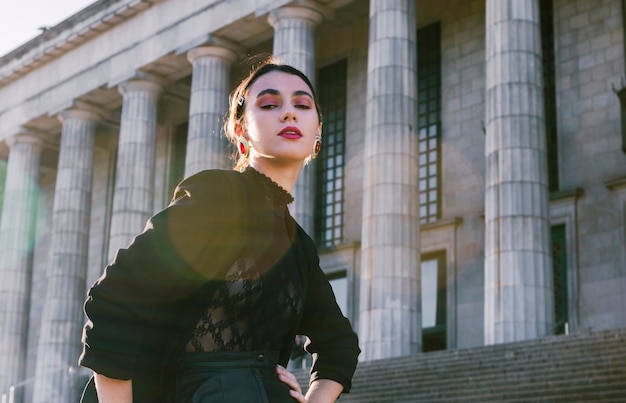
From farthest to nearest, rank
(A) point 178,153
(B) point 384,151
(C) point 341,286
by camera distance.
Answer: (A) point 178,153
(C) point 341,286
(B) point 384,151

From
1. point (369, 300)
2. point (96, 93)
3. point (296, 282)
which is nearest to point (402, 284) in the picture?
point (369, 300)

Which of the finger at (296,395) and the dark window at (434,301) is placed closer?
the finger at (296,395)

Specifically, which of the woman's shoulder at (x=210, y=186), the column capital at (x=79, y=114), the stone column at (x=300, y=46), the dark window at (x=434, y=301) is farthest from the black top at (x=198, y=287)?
the column capital at (x=79, y=114)

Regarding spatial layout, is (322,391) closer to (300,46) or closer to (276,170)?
(276,170)

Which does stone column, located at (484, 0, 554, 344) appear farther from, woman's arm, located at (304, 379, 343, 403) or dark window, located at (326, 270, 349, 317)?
woman's arm, located at (304, 379, 343, 403)

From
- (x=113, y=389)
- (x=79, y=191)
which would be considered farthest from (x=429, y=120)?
(x=113, y=389)

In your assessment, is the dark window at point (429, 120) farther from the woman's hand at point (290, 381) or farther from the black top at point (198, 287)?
the woman's hand at point (290, 381)

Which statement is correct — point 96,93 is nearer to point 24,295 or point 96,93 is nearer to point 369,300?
point 24,295

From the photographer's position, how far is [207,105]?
1495 inches

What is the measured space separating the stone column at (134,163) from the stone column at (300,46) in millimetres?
7593

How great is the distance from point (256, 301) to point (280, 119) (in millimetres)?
654

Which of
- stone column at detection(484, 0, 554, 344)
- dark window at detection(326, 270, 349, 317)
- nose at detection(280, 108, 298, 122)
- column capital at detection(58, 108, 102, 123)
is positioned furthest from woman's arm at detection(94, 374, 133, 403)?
column capital at detection(58, 108, 102, 123)

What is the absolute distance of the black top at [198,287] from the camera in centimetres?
310

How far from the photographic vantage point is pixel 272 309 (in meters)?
3.42
